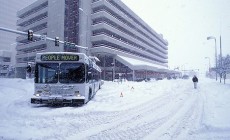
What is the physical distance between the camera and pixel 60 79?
12.0 meters

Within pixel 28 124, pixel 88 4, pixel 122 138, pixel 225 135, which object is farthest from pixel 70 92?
pixel 88 4

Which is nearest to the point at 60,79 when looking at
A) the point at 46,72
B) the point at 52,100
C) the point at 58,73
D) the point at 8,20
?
the point at 58,73

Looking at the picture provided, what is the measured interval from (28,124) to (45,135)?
1.66 metres

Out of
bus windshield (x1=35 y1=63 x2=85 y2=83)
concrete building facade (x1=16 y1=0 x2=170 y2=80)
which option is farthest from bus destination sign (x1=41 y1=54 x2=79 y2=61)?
concrete building facade (x1=16 y1=0 x2=170 y2=80)

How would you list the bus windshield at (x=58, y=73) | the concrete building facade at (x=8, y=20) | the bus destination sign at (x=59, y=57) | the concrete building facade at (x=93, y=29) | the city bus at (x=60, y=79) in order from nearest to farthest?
the city bus at (x=60, y=79) → the bus windshield at (x=58, y=73) → the bus destination sign at (x=59, y=57) → the concrete building facade at (x=93, y=29) → the concrete building facade at (x=8, y=20)

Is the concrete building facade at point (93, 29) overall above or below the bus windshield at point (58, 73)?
above

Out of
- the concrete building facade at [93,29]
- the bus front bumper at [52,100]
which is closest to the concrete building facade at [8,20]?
the concrete building facade at [93,29]

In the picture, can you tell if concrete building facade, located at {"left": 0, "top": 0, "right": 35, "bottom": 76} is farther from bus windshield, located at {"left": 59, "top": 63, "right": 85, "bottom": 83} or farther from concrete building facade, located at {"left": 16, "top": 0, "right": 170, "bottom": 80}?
bus windshield, located at {"left": 59, "top": 63, "right": 85, "bottom": 83}

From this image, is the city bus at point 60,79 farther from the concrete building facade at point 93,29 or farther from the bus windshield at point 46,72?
the concrete building facade at point 93,29

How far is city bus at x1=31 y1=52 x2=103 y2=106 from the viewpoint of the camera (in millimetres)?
11852

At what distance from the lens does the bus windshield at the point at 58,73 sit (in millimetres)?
12047

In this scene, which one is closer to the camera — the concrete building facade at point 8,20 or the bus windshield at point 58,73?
the bus windshield at point 58,73

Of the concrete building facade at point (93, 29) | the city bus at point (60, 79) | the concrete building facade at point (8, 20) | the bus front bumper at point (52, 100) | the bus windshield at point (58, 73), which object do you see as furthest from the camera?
the concrete building facade at point (8, 20)

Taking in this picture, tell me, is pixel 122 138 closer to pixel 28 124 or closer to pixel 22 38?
pixel 28 124
